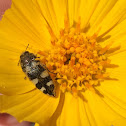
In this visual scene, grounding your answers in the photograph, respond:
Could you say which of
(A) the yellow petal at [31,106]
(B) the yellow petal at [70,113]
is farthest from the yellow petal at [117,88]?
(A) the yellow petal at [31,106]

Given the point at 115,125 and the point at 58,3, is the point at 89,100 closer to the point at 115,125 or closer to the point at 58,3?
the point at 115,125

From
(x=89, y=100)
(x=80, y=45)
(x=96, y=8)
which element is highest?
(x=96, y=8)

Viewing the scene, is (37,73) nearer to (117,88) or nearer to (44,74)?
(44,74)

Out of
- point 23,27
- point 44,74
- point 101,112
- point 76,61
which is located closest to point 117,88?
point 101,112

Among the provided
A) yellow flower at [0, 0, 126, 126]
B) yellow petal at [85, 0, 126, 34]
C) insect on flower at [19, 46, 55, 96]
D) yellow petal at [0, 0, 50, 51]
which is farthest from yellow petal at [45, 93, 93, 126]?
yellow petal at [85, 0, 126, 34]

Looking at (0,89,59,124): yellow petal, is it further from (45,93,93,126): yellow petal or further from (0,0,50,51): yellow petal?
(0,0,50,51): yellow petal

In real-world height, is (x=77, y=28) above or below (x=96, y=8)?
below

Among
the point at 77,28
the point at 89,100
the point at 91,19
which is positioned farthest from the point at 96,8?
the point at 89,100
